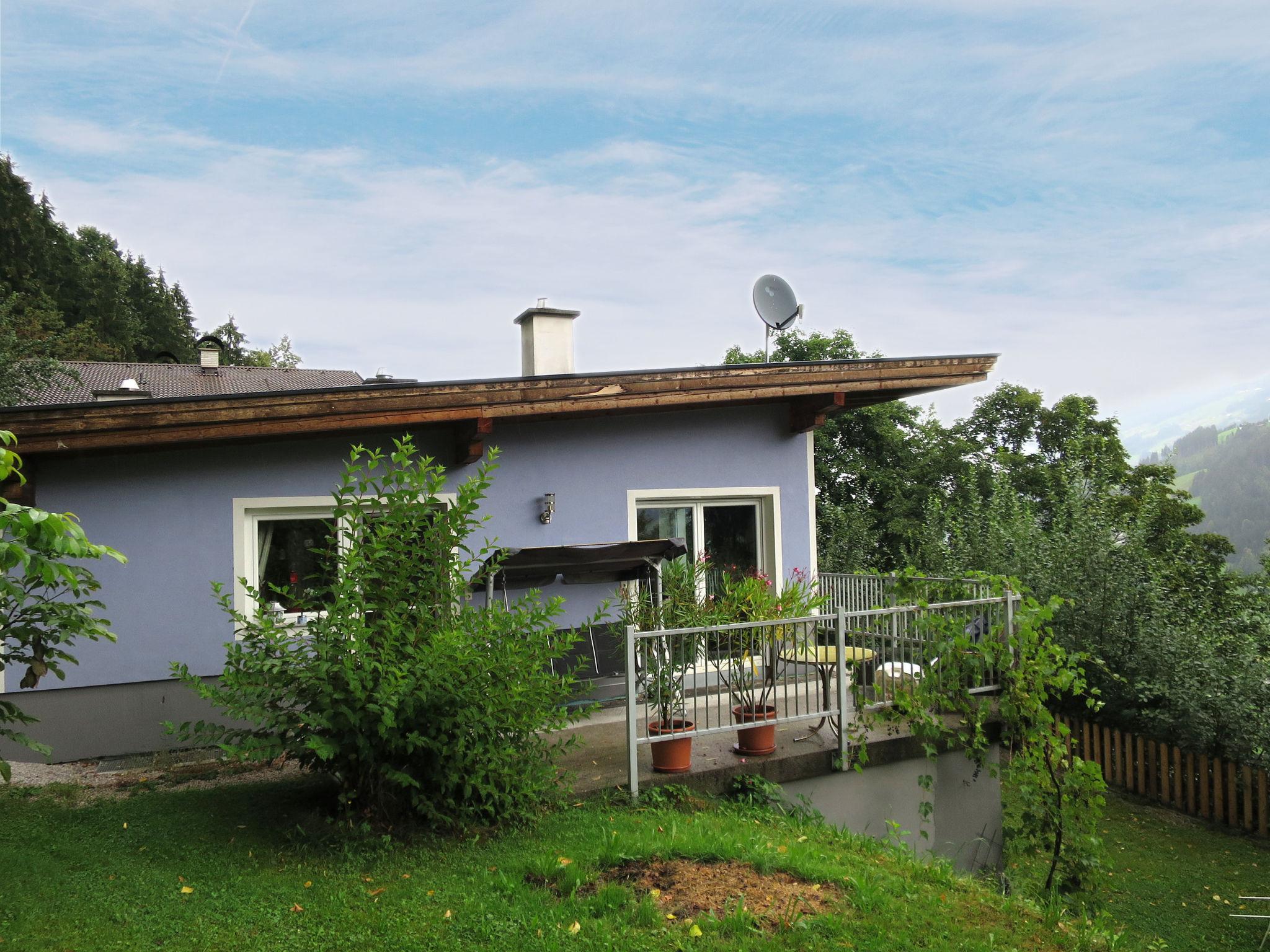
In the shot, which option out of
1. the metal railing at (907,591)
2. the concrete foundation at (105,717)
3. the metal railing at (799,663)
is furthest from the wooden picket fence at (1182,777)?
the concrete foundation at (105,717)

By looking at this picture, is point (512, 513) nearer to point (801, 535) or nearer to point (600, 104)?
point (801, 535)

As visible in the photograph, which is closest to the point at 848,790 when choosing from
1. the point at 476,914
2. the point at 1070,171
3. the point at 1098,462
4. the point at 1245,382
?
the point at 476,914

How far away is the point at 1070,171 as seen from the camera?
23.1 m

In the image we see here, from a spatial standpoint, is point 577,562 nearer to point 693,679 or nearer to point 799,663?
point 693,679

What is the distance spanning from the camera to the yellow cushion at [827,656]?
253 inches

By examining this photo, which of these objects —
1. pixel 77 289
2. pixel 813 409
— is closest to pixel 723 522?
pixel 813 409

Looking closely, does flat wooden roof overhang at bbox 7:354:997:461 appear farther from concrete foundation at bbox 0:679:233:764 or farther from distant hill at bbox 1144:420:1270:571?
distant hill at bbox 1144:420:1270:571

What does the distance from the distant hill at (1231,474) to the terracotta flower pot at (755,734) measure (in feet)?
64.2

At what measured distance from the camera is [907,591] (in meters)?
6.88

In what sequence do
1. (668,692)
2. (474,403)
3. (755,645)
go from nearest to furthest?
(668,692)
(755,645)
(474,403)

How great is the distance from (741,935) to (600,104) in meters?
18.2

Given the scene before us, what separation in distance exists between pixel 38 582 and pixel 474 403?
3.67 m

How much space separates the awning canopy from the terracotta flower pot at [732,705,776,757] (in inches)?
64.6

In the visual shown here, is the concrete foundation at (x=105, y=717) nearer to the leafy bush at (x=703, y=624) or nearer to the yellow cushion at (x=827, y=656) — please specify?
the leafy bush at (x=703, y=624)
